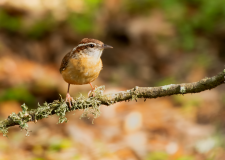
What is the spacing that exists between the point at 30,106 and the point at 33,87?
0.77m

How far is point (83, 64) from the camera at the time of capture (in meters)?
4.35

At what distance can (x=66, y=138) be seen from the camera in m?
6.41

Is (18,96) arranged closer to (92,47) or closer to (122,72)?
(122,72)

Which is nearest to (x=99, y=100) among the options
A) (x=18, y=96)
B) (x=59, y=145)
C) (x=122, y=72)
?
(x=59, y=145)

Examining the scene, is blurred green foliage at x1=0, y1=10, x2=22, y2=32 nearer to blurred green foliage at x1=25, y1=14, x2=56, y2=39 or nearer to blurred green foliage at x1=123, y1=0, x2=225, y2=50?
blurred green foliage at x1=25, y1=14, x2=56, y2=39

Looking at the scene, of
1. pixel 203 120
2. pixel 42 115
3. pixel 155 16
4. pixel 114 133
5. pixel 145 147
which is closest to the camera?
pixel 42 115

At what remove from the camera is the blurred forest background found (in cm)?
621

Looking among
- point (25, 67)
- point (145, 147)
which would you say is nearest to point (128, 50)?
point (25, 67)

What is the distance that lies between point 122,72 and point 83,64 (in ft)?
19.9

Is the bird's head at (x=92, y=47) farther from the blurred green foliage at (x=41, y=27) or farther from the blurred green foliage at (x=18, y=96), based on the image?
the blurred green foliage at (x=41, y=27)

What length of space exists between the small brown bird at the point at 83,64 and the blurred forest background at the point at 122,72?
211 centimetres

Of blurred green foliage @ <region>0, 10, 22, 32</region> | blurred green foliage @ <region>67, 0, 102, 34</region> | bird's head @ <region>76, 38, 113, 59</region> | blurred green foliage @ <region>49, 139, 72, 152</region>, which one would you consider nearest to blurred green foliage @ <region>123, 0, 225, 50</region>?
blurred green foliage @ <region>67, 0, 102, 34</region>

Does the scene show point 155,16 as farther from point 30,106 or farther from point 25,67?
point 30,106

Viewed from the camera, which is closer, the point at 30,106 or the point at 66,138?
the point at 66,138
